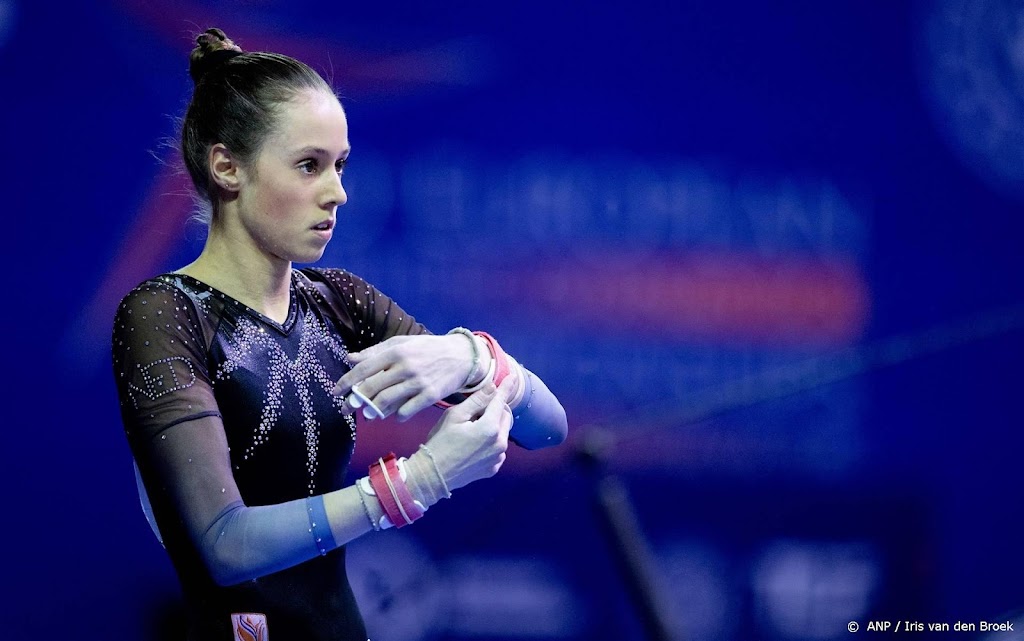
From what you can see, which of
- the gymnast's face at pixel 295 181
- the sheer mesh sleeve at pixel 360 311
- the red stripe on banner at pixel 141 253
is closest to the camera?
the gymnast's face at pixel 295 181

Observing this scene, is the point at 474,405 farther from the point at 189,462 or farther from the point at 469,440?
the point at 189,462

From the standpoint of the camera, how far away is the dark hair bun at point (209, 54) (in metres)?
1.67

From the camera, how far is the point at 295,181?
159 centimetres

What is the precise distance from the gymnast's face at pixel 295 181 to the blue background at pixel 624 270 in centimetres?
116

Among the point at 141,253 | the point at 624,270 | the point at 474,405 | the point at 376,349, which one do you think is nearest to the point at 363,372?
the point at 376,349

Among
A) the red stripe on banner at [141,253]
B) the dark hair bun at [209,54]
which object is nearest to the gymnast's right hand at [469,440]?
the dark hair bun at [209,54]

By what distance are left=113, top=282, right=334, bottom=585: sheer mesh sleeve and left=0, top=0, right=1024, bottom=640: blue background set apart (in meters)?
1.29

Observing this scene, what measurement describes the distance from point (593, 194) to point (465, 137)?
14.5 inches

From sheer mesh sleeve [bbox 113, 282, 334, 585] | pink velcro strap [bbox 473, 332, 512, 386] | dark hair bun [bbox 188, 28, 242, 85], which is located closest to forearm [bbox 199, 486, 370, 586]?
sheer mesh sleeve [bbox 113, 282, 334, 585]

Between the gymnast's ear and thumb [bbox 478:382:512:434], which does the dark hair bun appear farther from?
thumb [bbox 478:382:512:434]

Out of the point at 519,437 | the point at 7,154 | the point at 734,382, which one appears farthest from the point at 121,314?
the point at 734,382

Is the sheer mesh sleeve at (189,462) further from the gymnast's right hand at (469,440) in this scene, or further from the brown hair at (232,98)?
the brown hair at (232,98)

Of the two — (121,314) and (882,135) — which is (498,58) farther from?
(121,314)

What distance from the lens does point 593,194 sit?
290cm
